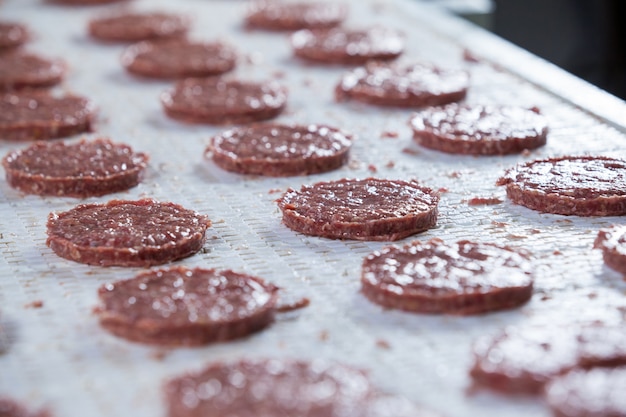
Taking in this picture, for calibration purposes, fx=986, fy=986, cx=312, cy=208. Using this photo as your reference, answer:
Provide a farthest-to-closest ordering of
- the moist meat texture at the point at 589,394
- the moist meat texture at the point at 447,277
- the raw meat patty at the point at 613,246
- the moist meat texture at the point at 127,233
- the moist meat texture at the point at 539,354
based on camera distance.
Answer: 1. the moist meat texture at the point at 127,233
2. the raw meat patty at the point at 613,246
3. the moist meat texture at the point at 447,277
4. the moist meat texture at the point at 539,354
5. the moist meat texture at the point at 589,394

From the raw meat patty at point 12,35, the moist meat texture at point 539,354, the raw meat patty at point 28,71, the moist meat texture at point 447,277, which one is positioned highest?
the moist meat texture at point 539,354

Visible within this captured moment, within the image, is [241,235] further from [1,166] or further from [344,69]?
[344,69]

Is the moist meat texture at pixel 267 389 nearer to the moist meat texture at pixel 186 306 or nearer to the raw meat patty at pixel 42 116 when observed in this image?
the moist meat texture at pixel 186 306

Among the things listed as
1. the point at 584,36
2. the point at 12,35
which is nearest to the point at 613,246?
the point at 12,35

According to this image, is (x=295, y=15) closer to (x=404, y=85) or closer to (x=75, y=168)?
(x=404, y=85)

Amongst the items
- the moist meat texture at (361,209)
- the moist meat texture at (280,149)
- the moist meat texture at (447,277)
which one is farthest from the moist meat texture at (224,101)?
the moist meat texture at (447,277)

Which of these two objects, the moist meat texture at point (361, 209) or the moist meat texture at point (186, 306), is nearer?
the moist meat texture at point (186, 306)

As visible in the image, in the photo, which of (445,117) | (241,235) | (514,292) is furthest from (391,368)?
(445,117)
